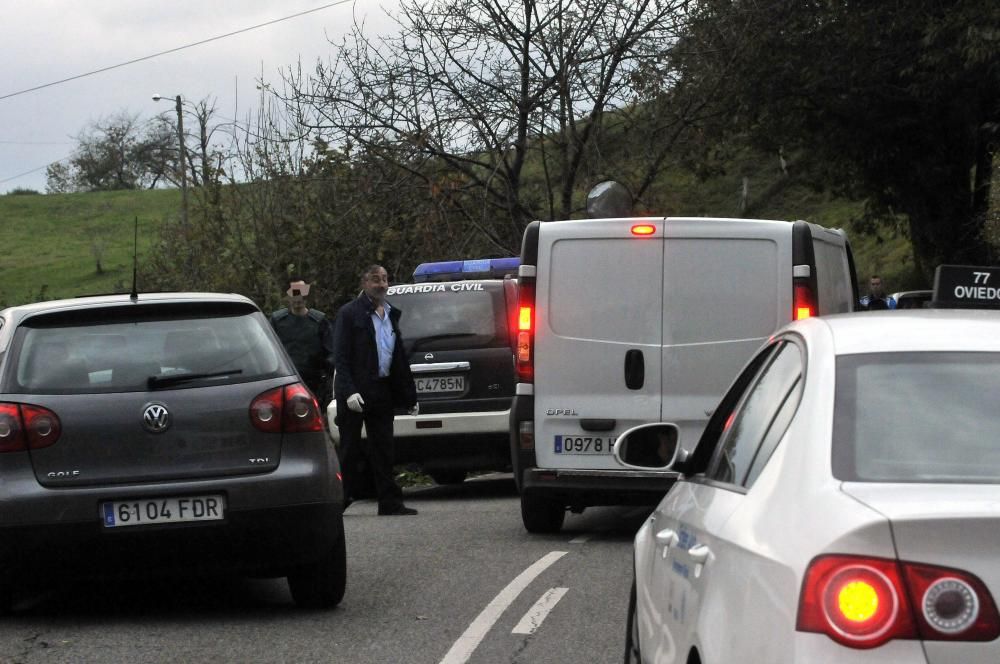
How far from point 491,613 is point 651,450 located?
306cm

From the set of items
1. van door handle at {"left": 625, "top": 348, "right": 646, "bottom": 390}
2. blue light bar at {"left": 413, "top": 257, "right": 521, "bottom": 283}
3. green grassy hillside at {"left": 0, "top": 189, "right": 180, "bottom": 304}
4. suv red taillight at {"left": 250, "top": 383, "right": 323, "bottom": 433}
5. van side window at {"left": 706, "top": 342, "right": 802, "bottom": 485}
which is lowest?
green grassy hillside at {"left": 0, "top": 189, "right": 180, "bottom": 304}

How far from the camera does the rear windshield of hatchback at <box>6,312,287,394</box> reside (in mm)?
7348

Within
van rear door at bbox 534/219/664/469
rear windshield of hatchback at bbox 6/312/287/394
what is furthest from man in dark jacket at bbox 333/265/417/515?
rear windshield of hatchback at bbox 6/312/287/394

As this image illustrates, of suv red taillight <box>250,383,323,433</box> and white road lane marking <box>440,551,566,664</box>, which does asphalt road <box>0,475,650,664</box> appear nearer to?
white road lane marking <box>440,551,566,664</box>

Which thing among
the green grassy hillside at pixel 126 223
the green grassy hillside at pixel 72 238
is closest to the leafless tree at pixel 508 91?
the green grassy hillside at pixel 126 223

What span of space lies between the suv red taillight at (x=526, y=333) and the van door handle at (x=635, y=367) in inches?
24.2

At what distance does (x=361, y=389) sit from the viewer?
39.9 feet

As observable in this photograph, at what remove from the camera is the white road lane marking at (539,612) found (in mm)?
7383

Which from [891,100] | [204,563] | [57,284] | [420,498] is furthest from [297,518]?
[57,284]

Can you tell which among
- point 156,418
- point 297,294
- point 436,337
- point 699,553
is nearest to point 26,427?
point 156,418

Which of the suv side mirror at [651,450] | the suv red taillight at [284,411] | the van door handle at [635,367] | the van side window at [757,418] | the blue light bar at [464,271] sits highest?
the van side window at [757,418]

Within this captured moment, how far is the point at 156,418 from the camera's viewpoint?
7273 mm

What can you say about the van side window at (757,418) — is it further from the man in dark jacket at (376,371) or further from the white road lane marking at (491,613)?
the man in dark jacket at (376,371)

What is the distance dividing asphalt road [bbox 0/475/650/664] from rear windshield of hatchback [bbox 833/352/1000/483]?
3.43m
